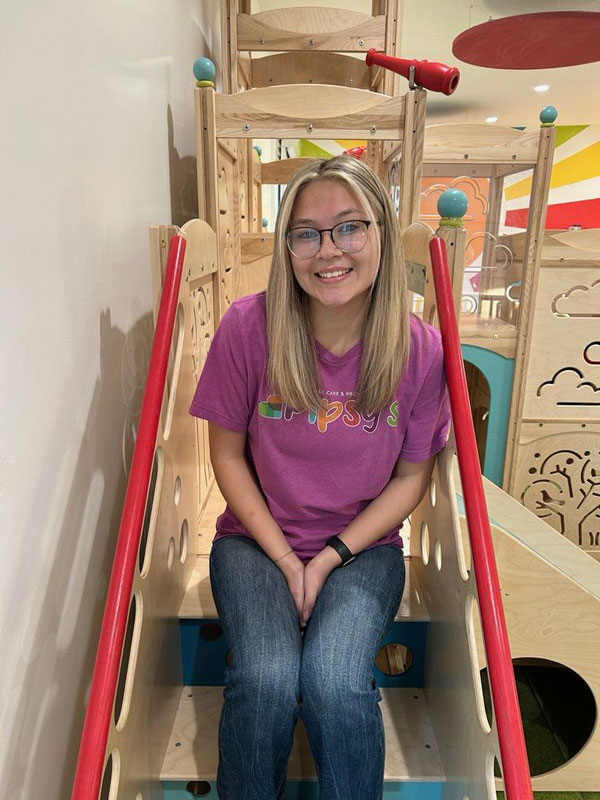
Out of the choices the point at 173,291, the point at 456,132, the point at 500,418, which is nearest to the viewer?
the point at 173,291

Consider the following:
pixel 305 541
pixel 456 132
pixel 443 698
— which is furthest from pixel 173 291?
pixel 456 132

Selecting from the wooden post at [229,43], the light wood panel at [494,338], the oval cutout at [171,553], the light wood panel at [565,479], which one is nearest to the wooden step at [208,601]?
the oval cutout at [171,553]

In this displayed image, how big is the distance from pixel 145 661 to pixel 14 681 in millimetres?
264

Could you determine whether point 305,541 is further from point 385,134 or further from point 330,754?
point 385,134

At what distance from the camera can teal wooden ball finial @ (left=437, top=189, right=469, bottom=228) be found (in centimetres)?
132

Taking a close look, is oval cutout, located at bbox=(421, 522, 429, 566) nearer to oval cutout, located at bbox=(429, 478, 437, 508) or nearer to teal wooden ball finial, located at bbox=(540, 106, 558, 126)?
oval cutout, located at bbox=(429, 478, 437, 508)

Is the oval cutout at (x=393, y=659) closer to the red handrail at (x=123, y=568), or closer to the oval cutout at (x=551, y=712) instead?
the oval cutout at (x=551, y=712)

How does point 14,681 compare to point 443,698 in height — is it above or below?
above

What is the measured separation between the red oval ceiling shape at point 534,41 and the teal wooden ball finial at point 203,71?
4.85 ft

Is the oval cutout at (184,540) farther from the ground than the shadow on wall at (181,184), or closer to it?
closer to it

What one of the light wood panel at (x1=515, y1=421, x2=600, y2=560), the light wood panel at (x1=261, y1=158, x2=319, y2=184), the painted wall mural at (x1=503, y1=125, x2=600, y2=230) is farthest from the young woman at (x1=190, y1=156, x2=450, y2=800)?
the painted wall mural at (x1=503, y1=125, x2=600, y2=230)

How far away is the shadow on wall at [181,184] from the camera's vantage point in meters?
1.90

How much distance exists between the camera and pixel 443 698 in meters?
1.26

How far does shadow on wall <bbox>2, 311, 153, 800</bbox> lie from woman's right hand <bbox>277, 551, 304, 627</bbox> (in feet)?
1.35
